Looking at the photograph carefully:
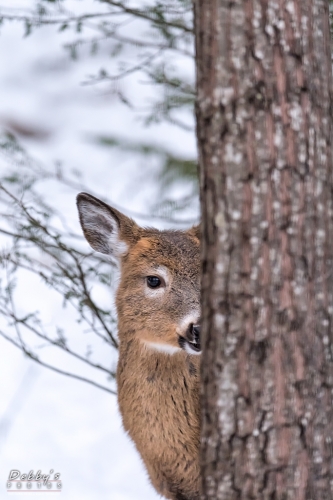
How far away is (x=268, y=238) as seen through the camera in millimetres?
2740

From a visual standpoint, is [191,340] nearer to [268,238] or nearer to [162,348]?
[162,348]

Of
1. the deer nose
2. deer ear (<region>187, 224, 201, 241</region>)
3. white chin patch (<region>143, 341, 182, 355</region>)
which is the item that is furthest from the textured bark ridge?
deer ear (<region>187, 224, 201, 241</region>)

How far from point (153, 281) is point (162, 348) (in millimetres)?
353

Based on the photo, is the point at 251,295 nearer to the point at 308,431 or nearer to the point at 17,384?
the point at 308,431

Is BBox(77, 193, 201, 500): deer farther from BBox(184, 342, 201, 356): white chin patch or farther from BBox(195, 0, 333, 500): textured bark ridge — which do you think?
BBox(195, 0, 333, 500): textured bark ridge

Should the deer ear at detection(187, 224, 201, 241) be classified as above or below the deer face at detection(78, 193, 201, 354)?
above

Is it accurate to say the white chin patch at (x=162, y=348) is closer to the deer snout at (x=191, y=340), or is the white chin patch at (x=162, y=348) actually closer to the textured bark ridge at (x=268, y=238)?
the deer snout at (x=191, y=340)

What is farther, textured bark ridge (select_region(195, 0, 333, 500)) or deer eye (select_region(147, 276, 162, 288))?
deer eye (select_region(147, 276, 162, 288))

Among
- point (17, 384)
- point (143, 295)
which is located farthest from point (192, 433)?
point (17, 384)

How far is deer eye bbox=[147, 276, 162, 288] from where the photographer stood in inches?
166

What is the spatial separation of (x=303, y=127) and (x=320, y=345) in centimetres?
72

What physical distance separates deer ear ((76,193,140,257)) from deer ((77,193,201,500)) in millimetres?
110

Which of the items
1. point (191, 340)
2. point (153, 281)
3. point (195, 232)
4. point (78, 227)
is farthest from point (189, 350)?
point (78, 227)

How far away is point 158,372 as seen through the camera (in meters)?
4.10
